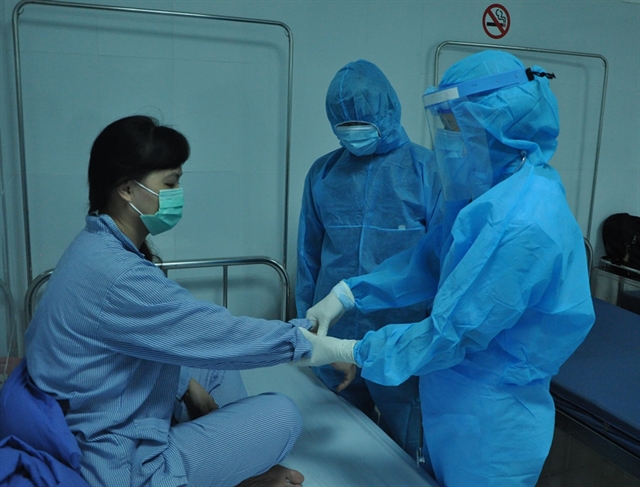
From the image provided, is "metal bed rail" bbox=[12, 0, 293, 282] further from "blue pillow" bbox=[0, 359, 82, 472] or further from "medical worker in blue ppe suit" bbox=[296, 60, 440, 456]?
"blue pillow" bbox=[0, 359, 82, 472]

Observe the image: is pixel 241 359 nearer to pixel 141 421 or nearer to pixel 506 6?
pixel 141 421

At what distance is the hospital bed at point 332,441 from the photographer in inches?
66.6

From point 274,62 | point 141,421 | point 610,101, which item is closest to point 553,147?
point 141,421

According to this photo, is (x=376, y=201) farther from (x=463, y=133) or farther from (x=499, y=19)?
(x=499, y=19)

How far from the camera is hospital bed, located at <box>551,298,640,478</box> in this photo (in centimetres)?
206

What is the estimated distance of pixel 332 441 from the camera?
1.89 metres

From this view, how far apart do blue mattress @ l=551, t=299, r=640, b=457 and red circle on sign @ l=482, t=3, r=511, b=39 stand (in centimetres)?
153

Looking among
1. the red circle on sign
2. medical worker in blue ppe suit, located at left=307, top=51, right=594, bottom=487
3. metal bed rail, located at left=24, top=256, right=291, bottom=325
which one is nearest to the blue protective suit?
medical worker in blue ppe suit, located at left=307, top=51, right=594, bottom=487

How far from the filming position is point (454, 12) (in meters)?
2.90

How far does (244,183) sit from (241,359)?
129 cm

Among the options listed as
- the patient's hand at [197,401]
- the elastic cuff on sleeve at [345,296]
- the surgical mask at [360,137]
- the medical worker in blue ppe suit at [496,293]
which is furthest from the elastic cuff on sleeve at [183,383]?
the surgical mask at [360,137]

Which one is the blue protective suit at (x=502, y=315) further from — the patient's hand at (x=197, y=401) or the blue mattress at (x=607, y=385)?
the blue mattress at (x=607, y=385)

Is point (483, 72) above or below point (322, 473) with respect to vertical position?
above

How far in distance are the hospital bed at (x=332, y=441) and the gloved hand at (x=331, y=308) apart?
13.7 inches
